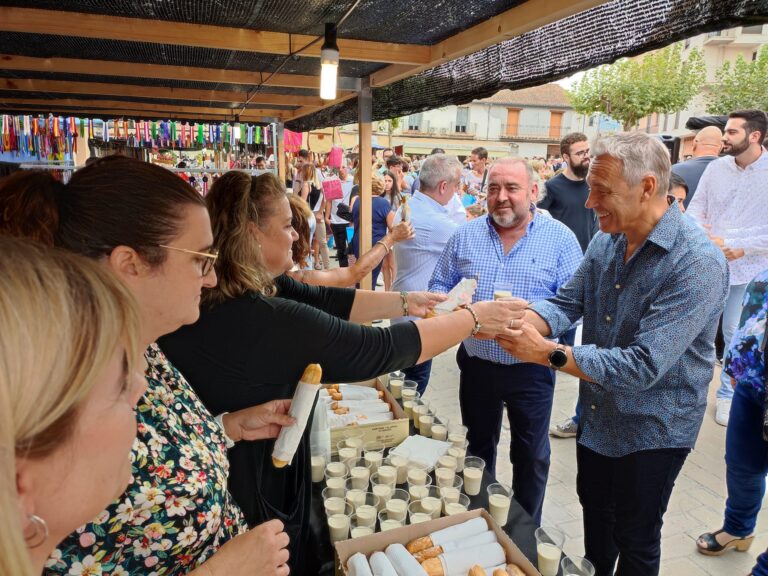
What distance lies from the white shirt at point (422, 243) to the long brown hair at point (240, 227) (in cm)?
225

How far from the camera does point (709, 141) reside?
5395 mm

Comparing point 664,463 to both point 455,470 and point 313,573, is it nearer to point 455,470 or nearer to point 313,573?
point 455,470

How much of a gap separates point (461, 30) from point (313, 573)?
279 centimetres

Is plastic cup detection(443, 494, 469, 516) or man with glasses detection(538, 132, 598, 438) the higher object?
man with glasses detection(538, 132, 598, 438)

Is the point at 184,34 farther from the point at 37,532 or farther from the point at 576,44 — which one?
the point at 37,532

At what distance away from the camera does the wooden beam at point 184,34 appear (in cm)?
255

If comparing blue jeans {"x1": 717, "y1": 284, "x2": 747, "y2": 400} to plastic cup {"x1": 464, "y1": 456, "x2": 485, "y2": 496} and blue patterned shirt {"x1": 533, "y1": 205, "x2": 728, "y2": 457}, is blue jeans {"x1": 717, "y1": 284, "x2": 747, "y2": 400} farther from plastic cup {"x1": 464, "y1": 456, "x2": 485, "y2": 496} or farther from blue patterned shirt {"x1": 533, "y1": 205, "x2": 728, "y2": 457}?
plastic cup {"x1": 464, "y1": 456, "x2": 485, "y2": 496}

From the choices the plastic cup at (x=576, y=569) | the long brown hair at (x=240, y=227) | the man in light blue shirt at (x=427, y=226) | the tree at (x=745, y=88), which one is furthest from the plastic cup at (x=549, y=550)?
the tree at (x=745, y=88)

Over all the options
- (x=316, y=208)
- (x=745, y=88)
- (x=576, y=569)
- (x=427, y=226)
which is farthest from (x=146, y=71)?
(x=745, y=88)

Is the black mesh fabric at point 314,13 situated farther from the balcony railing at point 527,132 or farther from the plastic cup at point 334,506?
the balcony railing at point 527,132

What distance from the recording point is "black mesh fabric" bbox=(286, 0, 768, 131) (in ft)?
5.70

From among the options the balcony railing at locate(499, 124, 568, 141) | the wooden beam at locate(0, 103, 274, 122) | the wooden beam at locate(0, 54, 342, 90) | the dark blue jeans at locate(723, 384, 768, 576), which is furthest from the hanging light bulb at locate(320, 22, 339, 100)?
the balcony railing at locate(499, 124, 568, 141)

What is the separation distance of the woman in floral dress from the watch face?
0.84m

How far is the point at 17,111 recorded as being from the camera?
20.8 feet
